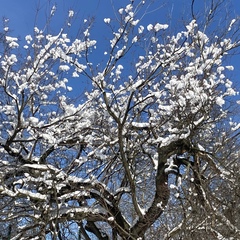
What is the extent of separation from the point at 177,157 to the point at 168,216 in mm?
1265

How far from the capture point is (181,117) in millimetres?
6789

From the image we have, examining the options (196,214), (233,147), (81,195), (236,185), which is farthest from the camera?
(233,147)

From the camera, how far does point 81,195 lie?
22.1 feet

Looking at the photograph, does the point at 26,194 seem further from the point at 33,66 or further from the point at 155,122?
the point at 155,122

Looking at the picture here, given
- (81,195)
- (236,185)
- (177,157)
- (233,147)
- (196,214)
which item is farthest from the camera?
(233,147)

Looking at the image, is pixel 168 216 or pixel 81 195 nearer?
pixel 81 195

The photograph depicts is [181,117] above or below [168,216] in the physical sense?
above

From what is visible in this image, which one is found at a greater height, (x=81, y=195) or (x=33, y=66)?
(x=33, y=66)

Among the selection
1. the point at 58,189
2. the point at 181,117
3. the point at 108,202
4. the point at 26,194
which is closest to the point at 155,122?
the point at 181,117

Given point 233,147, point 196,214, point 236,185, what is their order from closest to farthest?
1. point 196,214
2. point 236,185
3. point 233,147

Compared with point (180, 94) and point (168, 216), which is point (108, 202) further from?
point (180, 94)

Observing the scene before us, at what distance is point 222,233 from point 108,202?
2.17 metres

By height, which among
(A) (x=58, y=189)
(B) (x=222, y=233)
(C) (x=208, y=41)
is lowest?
(B) (x=222, y=233)

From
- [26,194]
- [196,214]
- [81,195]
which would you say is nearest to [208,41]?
[196,214]
